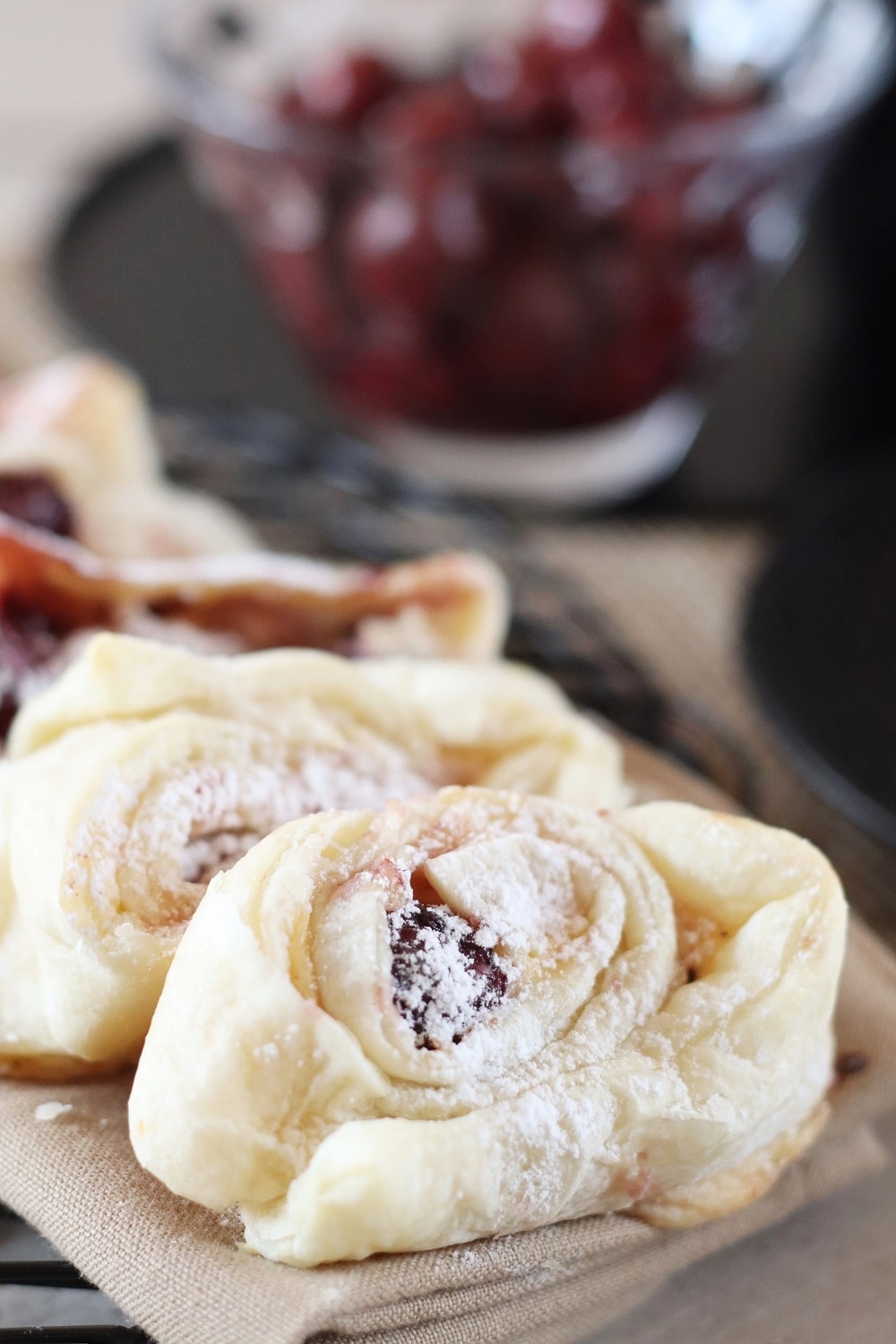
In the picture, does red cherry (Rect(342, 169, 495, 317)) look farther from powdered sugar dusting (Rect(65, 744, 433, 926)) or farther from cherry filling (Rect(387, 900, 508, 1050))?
cherry filling (Rect(387, 900, 508, 1050))

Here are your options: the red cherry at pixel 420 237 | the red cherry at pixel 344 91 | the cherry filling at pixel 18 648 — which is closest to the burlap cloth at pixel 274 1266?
the cherry filling at pixel 18 648

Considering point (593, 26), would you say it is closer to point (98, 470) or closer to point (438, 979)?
point (98, 470)

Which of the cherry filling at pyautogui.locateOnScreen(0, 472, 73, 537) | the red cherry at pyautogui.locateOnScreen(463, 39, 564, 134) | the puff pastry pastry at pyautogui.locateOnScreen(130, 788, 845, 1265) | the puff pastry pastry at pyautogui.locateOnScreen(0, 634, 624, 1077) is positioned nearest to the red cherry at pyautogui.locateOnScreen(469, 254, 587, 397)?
the red cherry at pyautogui.locateOnScreen(463, 39, 564, 134)

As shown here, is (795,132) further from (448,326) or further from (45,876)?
(45,876)

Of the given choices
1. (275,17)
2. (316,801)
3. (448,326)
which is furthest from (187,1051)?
(275,17)

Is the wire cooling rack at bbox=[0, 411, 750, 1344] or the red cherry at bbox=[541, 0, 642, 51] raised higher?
the red cherry at bbox=[541, 0, 642, 51]
